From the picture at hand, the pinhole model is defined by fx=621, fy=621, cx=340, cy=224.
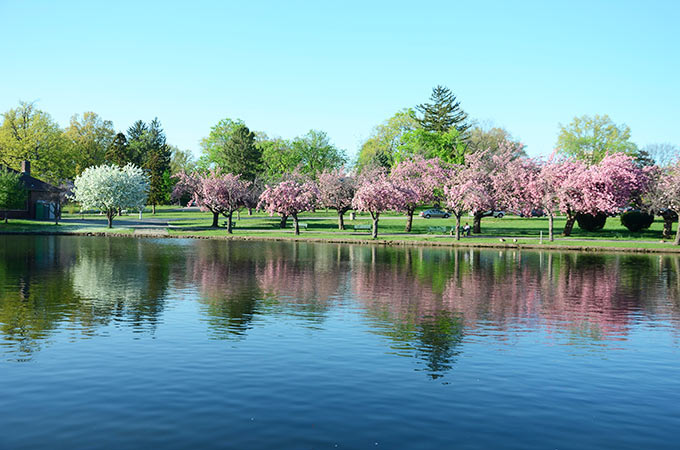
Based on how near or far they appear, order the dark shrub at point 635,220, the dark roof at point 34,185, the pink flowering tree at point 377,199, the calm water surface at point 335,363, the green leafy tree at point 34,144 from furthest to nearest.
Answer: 1. the green leafy tree at point 34,144
2. the dark roof at point 34,185
3. the dark shrub at point 635,220
4. the pink flowering tree at point 377,199
5. the calm water surface at point 335,363

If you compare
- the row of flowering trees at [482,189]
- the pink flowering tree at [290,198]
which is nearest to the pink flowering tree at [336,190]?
the row of flowering trees at [482,189]

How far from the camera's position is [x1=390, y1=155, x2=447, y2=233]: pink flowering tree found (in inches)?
3307

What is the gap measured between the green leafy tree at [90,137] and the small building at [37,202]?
4145 centimetres

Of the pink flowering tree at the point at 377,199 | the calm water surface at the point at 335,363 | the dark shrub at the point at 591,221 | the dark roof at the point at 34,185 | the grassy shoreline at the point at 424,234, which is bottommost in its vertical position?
the calm water surface at the point at 335,363

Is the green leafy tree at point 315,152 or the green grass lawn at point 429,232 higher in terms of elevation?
the green leafy tree at point 315,152

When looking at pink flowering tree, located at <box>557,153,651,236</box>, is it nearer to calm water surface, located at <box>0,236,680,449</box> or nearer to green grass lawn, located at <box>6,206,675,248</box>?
green grass lawn, located at <box>6,206,675,248</box>

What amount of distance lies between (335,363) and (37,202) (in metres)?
102

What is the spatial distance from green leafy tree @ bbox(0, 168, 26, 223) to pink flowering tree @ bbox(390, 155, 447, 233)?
54.9 m

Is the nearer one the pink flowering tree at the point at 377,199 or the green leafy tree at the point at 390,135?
the pink flowering tree at the point at 377,199

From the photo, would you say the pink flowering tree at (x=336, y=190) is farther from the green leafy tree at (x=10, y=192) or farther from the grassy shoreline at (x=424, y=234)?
the green leafy tree at (x=10, y=192)

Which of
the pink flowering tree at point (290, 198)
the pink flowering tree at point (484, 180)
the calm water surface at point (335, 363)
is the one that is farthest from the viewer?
the pink flowering tree at point (290, 198)

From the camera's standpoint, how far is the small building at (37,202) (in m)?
102

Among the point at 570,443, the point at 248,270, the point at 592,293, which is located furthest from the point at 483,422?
the point at 248,270

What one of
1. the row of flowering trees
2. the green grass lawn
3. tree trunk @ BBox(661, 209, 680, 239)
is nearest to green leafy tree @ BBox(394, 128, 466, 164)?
the row of flowering trees
